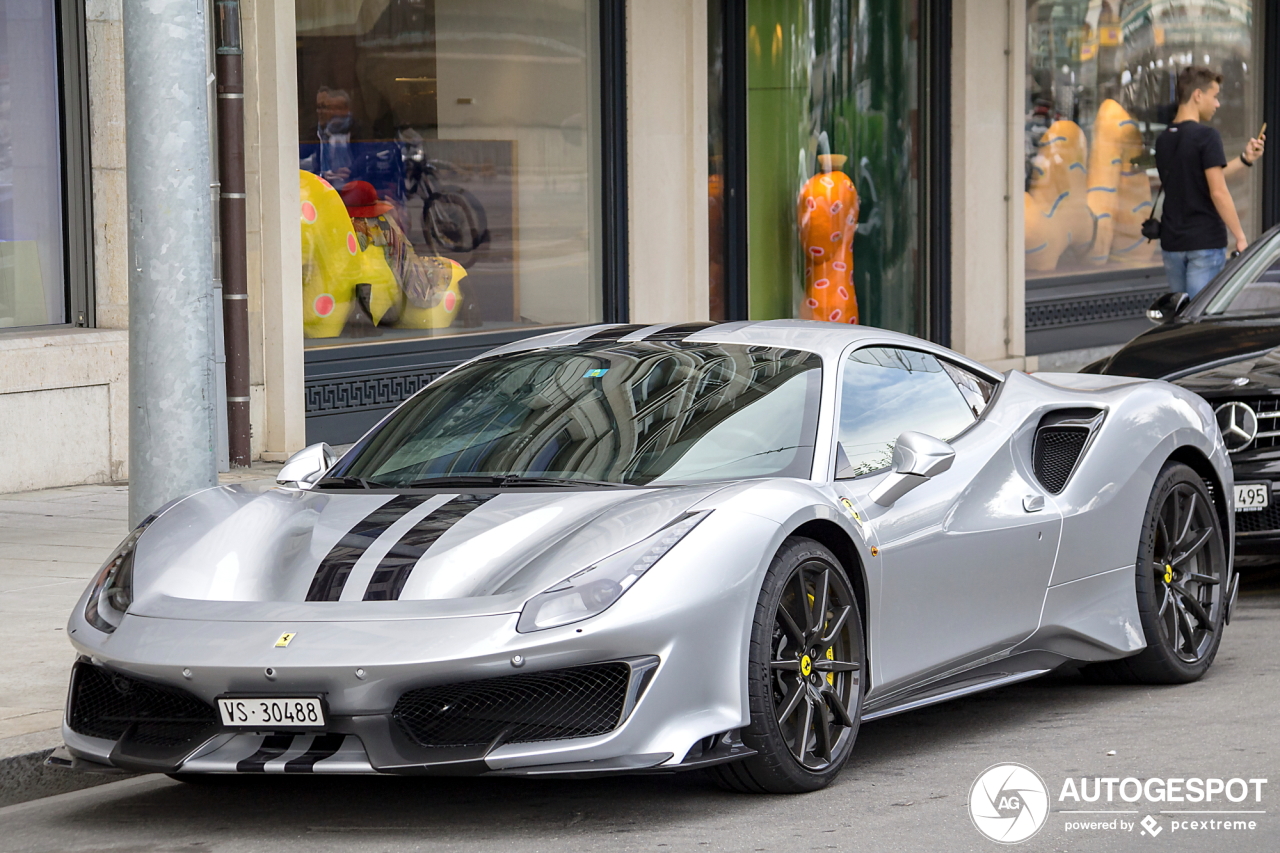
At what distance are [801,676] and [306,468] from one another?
176cm

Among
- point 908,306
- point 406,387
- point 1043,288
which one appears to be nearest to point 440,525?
point 406,387

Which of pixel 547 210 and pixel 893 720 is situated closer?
pixel 893 720

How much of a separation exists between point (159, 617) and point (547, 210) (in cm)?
965

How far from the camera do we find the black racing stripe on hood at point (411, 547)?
493cm

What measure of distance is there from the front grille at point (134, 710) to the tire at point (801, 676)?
1333 millimetres

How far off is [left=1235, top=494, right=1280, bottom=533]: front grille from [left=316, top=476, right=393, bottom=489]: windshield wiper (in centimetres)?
394

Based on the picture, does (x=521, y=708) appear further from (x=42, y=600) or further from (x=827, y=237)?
(x=827, y=237)

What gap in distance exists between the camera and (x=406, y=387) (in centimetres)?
1320

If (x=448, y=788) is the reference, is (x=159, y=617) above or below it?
above

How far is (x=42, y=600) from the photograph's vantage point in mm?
7871

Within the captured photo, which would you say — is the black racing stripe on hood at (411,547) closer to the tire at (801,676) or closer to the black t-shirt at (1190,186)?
the tire at (801,676)

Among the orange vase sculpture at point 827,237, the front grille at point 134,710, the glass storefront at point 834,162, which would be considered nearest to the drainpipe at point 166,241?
the front grille at point 134,710

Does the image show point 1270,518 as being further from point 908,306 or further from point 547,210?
point 908,306

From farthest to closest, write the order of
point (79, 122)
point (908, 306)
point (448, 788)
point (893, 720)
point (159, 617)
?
point (908, 306) → point (79, 122) → point (893, 720) → point (448, 788) → point (159, 617)
